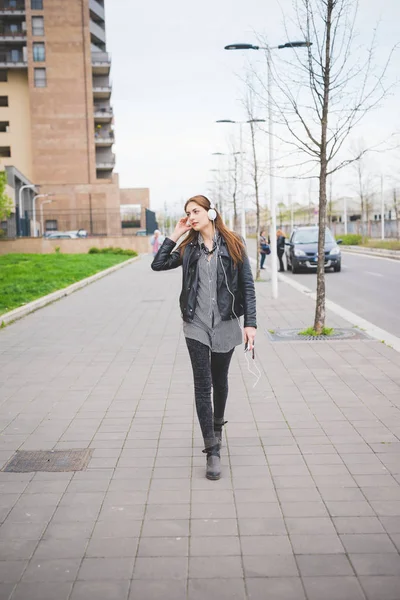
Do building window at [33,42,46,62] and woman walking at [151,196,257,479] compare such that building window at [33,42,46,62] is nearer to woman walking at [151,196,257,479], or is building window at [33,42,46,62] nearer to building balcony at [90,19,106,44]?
building balcony at [90,19,106,44]

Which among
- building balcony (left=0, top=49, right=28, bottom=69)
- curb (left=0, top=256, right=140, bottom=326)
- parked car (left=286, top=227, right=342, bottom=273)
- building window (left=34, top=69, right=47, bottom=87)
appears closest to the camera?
curb (left=0, top=256, right=140, bottom=326)

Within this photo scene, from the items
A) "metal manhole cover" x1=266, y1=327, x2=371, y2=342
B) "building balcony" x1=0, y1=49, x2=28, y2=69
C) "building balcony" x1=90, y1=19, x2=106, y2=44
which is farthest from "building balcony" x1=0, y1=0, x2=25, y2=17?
"metal manhole cover" x1=266, y1=327, x2=371, y2=342

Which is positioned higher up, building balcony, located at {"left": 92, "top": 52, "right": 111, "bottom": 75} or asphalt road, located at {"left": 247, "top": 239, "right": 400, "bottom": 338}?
building balcony, located at {"left": 92, "top": 52, "right": 111, "bottom": 75}

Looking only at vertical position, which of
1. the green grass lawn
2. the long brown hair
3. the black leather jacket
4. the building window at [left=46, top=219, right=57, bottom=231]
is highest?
the building window at [left=46, top=219, right=57, bottom=231]

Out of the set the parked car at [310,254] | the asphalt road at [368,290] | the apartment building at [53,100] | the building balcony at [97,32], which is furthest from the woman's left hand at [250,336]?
the building balcony at [97,32]

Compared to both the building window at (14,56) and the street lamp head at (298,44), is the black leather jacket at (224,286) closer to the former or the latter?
the street lamp head at (298,44)

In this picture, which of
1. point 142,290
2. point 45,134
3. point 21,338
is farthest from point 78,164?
point 21,338

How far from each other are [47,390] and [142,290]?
13996 mm

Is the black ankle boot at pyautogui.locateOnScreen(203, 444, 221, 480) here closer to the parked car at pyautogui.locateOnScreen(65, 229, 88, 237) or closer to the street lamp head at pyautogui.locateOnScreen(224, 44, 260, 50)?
the street lamp head at pyautogui.locateOnScreen(224, 44, 260, 50)

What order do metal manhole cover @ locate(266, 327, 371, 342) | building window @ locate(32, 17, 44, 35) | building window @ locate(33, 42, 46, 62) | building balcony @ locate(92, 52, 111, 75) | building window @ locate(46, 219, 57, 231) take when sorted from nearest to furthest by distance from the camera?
metal manhole cover @ locate(266, 327, 371, 342) → building window @ locate(46, 219, 57, 231) → building window @ locate(32, 17, 44, 35) → building window @ locate(33, 42, 46, 62) → building balcony @ locate(92, 52, 111, 75)

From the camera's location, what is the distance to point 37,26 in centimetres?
7081

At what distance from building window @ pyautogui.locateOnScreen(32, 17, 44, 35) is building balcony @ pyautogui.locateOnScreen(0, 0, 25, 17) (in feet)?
4.88

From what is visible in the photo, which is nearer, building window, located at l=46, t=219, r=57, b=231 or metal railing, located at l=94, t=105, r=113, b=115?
building window, located at l=46, t=219, r=57, b=231

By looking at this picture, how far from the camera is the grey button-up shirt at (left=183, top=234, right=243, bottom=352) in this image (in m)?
5.35
